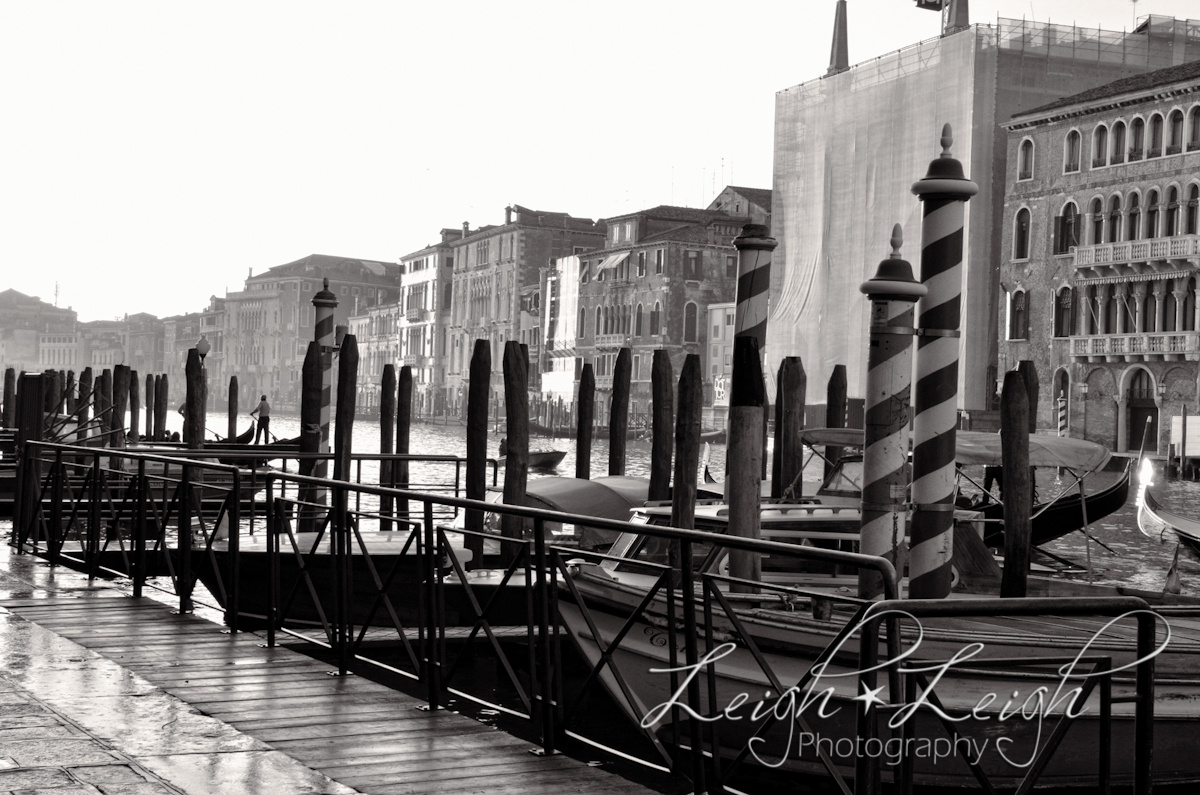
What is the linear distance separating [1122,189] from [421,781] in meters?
33.0

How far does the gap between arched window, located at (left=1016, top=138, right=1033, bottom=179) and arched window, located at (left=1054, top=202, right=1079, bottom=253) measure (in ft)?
4.42

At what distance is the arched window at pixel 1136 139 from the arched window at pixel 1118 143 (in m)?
0.30

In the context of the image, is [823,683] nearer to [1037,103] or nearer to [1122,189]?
[1122,189]

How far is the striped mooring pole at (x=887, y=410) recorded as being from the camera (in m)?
5.88

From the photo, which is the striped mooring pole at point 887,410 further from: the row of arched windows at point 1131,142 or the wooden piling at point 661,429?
the row of arched windows at point 1131,142

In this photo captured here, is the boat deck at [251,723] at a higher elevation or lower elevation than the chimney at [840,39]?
lower

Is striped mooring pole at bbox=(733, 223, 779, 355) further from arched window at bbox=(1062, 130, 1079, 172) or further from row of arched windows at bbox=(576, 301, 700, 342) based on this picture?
row of arched windows at bbox=(576, 301, 700, 342)

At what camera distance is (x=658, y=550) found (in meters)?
7.59

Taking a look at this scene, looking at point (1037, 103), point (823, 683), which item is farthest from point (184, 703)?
point (1037, 103)

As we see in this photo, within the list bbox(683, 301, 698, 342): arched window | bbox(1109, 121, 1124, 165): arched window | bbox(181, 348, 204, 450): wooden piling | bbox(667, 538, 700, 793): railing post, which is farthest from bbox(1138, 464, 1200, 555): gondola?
bbox(683, 301, 698, 342): arched window

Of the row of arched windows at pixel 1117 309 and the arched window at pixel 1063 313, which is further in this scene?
the arched window at pixel 1063 313

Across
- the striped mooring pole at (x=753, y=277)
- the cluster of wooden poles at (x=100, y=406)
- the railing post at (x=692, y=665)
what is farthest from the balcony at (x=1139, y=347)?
the railing post at (x=692, y=665)

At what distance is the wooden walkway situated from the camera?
3582 millimetres

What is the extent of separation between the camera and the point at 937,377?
600 centimetres
